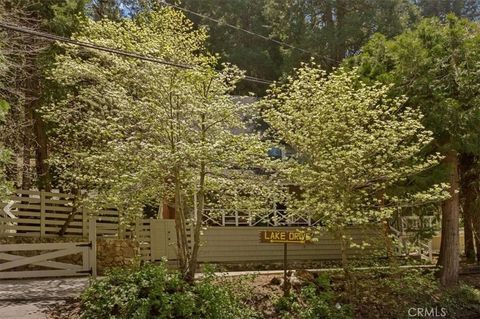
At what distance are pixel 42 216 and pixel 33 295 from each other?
143 inches

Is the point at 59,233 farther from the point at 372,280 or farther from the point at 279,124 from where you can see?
the point at 372,280

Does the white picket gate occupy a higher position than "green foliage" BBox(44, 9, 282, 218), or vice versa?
"green foliage" BBox(44, 9, 282, 218)

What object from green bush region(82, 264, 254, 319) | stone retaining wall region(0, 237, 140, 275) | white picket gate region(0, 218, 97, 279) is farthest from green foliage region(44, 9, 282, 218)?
stone retaining wall region(0, 237, 140, 275)

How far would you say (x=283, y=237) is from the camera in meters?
9.81

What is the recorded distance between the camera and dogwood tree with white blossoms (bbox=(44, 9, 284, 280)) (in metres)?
9.03

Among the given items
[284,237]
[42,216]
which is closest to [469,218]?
[284,237]

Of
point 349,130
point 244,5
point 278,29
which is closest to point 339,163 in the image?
point 349,130

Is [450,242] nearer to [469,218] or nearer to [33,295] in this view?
[469,218]

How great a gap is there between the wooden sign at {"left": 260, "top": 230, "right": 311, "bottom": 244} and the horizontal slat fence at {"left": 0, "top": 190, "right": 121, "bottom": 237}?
4.69m

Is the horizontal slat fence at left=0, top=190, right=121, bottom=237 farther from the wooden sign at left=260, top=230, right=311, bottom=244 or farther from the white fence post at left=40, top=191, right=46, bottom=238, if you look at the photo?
the wooden sign at left=260, top=230, right=311, bottom=244

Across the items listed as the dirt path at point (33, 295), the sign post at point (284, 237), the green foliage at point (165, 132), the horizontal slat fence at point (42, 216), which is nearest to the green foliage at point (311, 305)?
the sign post at point (284, 237)

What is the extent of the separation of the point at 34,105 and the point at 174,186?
5.73 m

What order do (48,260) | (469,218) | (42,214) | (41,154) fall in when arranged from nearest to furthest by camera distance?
(48,260) → (42,214) → (41,154) → (469,218)
